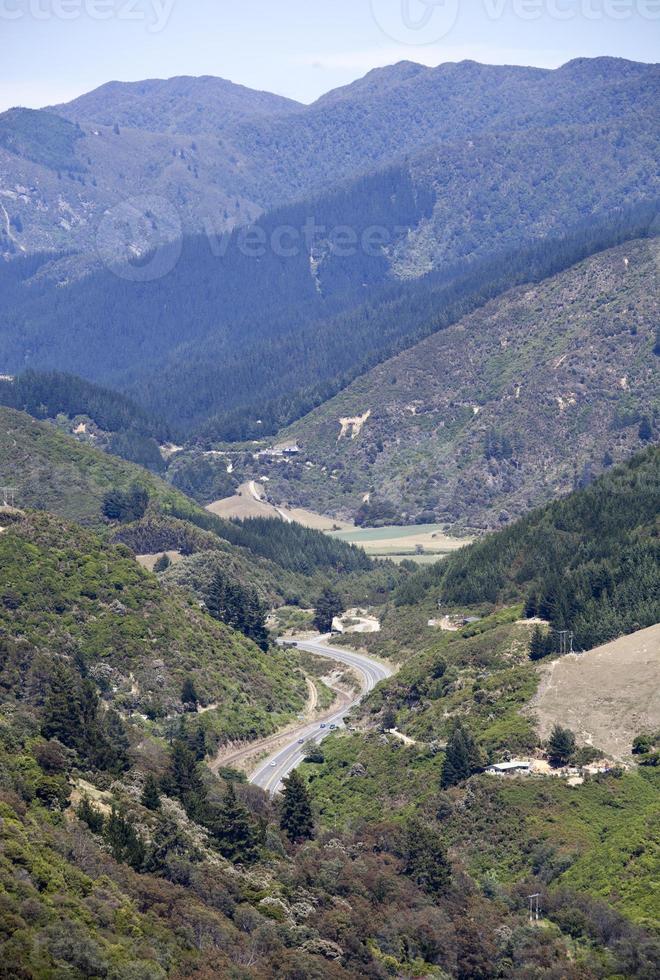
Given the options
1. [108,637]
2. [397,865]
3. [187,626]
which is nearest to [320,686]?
[187,626]

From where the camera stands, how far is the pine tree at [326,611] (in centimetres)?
16488

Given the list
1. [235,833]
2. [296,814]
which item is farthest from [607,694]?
[235,833]

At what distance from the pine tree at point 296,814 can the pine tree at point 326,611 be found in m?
67.2

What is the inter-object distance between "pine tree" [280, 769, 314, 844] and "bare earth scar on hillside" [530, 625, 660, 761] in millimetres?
17186

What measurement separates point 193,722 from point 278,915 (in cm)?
3875

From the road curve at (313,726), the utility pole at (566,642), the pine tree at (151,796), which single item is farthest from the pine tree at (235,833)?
the utility pole at (566,642)

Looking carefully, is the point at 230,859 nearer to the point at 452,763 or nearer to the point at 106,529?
the point at 452,763

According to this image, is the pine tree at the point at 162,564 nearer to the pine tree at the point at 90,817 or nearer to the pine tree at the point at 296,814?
the pine tree at the point at 296,814

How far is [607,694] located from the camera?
107125mm

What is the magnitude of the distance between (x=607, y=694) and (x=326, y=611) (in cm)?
6135

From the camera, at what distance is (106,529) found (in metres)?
185

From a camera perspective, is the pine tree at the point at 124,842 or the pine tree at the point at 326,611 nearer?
the pine tree at the point at 124,842

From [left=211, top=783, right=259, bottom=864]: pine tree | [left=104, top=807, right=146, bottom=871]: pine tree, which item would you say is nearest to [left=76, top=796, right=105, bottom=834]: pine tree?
[left=104, top=807, right=146, bottom=871]: pine tree

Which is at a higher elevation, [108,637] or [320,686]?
[108,637]
